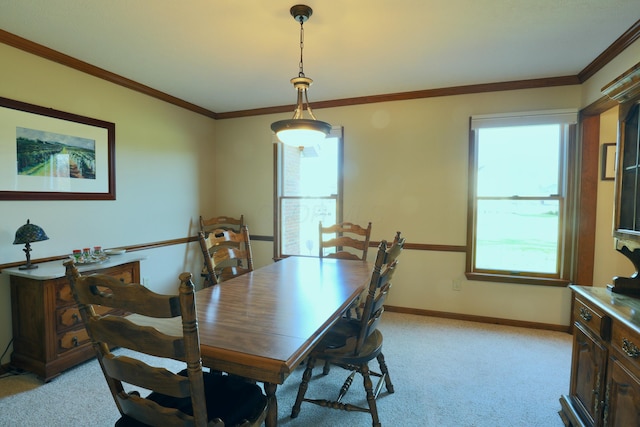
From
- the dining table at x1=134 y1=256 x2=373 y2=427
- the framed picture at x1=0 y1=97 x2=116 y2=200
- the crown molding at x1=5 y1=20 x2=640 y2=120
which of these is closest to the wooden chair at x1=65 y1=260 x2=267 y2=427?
the dining table at x1=134 y1=256 x2=373 y2=427

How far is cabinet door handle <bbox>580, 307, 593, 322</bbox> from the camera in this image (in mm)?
1683

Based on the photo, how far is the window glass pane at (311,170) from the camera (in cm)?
397

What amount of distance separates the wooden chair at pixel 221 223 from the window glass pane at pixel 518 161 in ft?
9.60

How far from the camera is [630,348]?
133 cm

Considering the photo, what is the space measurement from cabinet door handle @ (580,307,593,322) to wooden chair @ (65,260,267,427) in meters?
1.72

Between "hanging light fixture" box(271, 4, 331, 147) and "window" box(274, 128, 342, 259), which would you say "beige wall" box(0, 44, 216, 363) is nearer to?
"window" box(274, 128, 342, 259)

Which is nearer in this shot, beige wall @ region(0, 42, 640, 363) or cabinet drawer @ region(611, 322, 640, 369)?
cabinet drawer @ region(611, 322, 640, 369)

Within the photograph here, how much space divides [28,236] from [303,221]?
266cm

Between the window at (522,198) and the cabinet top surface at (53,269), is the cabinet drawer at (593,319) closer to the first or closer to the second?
the window at (522,198)

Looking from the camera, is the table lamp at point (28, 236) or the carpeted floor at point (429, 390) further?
the table lamp at point (28, 236)

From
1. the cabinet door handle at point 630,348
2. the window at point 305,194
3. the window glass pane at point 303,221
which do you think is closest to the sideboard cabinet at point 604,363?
the cabinet door handle at point 630,348

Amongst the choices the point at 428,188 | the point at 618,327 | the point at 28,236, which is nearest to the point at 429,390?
the point at 618,327

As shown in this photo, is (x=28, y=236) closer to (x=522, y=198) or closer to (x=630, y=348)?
(x=630, y=348)

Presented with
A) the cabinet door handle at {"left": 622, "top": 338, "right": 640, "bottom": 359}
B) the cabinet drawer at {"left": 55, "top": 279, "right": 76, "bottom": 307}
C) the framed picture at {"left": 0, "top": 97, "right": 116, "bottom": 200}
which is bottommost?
the cabinet drawer at {"left": 55, "top": 279, "right": 76, "bottom": 307}
